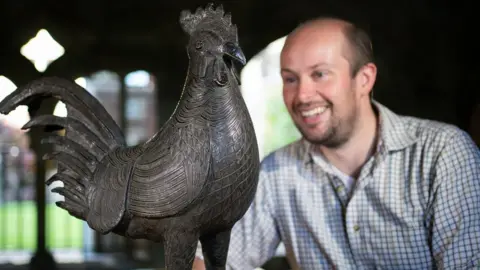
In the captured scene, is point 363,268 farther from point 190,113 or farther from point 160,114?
point 160,114

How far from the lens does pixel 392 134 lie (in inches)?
45.2

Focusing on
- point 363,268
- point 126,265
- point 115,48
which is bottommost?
point 126,265

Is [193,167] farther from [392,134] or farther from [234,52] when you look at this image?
[392,134]

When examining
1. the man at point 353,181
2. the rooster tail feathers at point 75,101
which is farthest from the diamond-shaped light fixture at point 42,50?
the rooster tail feathers at point 75,101

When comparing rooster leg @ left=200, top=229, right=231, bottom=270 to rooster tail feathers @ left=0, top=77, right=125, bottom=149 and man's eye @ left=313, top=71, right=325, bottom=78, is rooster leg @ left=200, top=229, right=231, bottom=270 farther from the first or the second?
man's eye @ left=313, top=71, right=325, bottom=78

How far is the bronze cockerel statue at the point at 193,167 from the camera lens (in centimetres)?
64

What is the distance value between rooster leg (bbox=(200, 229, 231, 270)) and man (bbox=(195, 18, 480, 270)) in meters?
0.28

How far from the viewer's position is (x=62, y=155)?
74 cm

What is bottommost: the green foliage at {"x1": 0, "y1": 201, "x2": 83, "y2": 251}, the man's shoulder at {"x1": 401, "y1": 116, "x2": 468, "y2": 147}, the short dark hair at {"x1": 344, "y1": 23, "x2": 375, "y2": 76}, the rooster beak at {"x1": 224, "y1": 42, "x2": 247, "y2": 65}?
the green foliage at {"x1": 0, "y1": 201, "x2": 83, "y2": 251}

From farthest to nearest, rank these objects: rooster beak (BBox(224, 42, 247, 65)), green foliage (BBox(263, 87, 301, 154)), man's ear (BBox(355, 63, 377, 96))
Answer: green foliage (BBox(263, 87, 301, 154)) → man's ear (BBox(355, 63, 377, 96)) → rooster beak (BBox(224, 42, 247, 65))

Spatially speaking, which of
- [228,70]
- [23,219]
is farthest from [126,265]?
[228,70]

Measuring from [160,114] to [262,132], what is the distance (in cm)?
79

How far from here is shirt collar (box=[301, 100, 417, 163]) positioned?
113 centimetres

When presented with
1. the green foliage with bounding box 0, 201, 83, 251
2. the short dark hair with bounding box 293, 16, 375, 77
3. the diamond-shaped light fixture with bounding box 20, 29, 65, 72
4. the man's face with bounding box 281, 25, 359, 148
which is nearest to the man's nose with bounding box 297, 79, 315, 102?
the man's face with bounding box 281, 25, 359, 148
